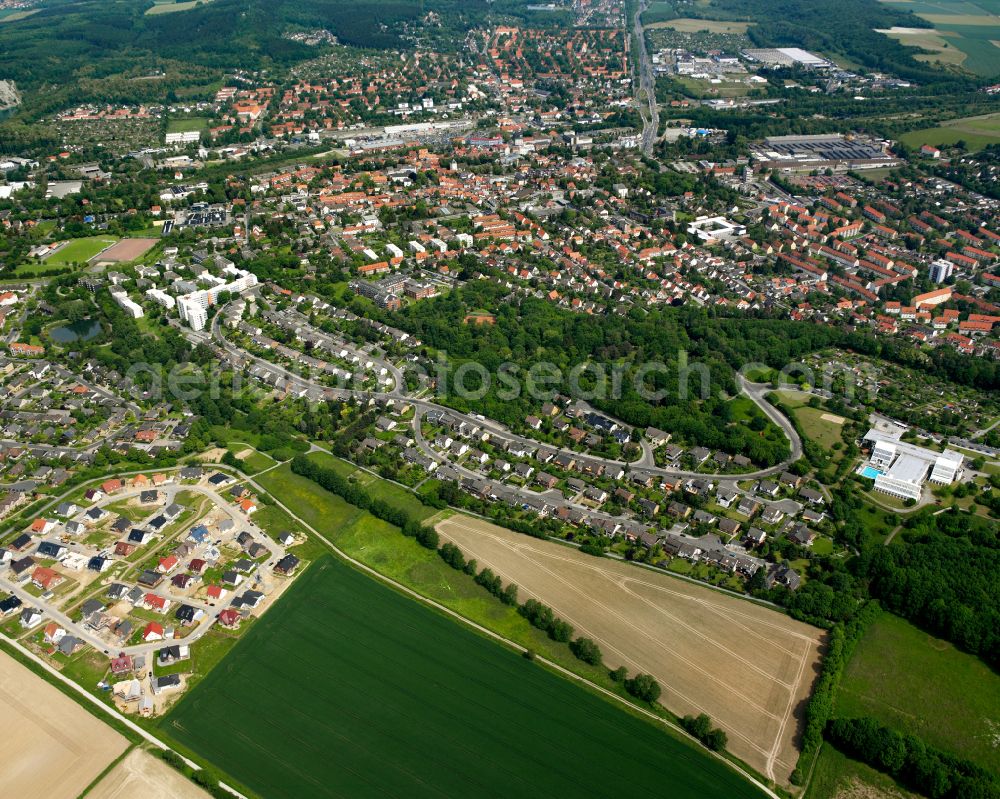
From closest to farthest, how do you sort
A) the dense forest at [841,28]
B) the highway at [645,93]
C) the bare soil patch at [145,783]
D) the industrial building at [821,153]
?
the bare soil patch at [145,783], the industrial building at [821,153], the highway at [645,93], the dense forest at [841,28]

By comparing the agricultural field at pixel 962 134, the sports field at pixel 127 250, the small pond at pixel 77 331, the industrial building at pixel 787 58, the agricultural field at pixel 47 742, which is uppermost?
the industrial building at pixel 787 58

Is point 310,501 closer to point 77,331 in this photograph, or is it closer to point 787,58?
point 77,331

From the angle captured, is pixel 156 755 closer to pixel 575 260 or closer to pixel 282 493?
pixel 282 493

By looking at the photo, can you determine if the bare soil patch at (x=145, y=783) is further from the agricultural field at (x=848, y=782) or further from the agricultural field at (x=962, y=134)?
the agricultural field at (x=962, y=134)

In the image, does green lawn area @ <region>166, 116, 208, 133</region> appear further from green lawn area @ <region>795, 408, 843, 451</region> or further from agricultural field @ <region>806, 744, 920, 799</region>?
agricultural field @ <region>806, 744, 920, 799</region>

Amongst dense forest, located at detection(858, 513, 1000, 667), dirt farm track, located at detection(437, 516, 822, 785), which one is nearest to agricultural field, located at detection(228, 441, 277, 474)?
dirt farm track, located at detection(437, 516, 822, 785)

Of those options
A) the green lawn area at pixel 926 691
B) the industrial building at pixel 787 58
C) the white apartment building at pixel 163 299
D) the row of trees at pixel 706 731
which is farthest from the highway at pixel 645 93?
the row of trees at pixel 706 731
